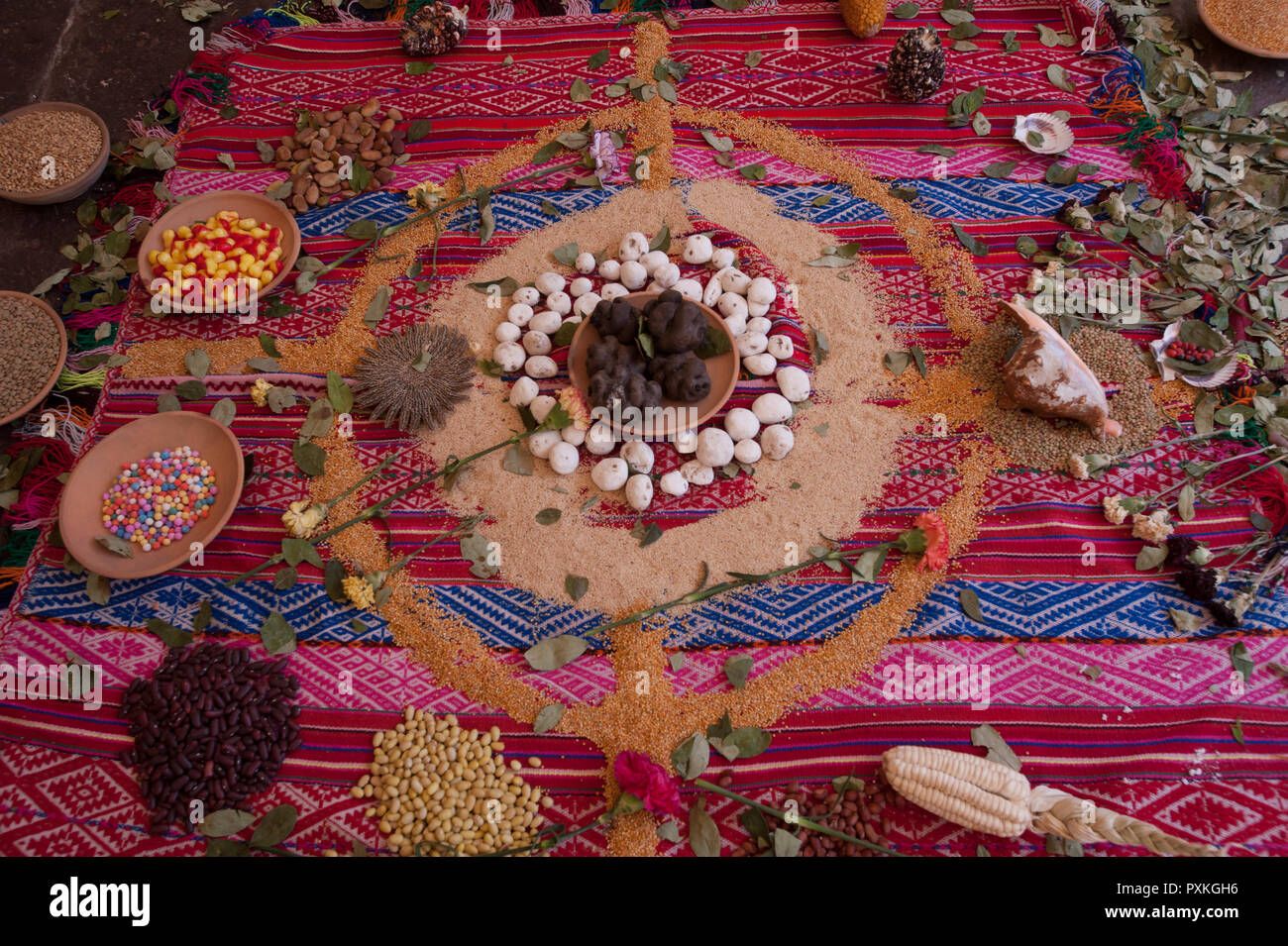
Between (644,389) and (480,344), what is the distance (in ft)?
2.19

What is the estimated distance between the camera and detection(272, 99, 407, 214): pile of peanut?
2973mm

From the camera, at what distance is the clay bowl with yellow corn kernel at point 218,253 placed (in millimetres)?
2701

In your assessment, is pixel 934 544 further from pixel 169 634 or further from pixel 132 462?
pixel 132 462

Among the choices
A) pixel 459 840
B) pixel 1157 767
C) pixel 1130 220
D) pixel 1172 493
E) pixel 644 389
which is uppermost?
pixel 1130 220

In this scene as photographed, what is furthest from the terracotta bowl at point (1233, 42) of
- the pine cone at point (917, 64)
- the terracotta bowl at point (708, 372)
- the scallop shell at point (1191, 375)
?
the terracotta bowl at point (708, 372)

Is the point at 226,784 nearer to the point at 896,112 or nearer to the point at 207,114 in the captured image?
the point at 207,114

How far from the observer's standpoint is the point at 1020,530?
2361mm

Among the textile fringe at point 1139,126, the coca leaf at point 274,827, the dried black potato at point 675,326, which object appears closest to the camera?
the coca leaf at point 274,827

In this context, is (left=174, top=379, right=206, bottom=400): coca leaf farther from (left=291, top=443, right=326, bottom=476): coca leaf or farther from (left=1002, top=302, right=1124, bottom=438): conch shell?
(left=1002, top=302, right=1124, bottom=438): conch shell

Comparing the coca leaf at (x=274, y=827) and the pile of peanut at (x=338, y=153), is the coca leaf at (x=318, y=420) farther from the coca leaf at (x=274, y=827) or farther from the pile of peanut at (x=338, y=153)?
the coca leaf at (x=274, y=827)

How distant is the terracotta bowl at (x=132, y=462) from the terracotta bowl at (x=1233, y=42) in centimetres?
400

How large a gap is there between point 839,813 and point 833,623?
1.65 feet

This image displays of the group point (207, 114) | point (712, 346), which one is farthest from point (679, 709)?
point (207, 114)

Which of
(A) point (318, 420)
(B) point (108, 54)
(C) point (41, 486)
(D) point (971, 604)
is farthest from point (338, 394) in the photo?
(B) point (108, 54)
